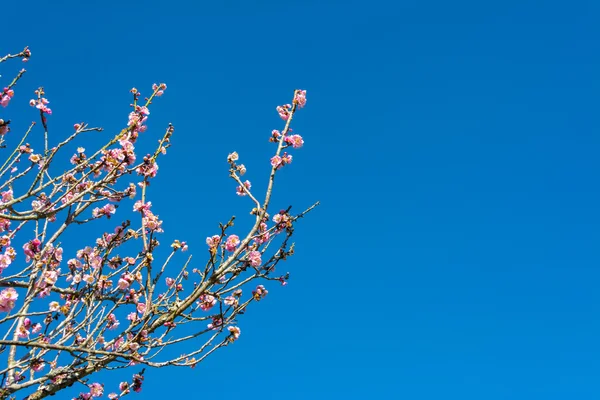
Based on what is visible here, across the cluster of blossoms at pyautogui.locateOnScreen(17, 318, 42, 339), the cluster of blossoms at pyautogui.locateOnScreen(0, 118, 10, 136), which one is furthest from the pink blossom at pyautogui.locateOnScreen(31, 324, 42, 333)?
the cluster of blossoms at pyautogui.locateOnScreen(0, 118, 10, 136)

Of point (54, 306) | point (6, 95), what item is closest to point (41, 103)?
point (6, 95)

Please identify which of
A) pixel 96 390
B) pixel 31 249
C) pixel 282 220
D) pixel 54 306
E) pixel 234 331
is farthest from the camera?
pixel 96 390

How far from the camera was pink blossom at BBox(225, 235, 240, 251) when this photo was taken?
17.0 ft

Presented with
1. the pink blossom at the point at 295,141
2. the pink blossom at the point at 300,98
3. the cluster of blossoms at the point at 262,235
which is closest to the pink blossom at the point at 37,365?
the cluster of blossoms at the point at 262,235

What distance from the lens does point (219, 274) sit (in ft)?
15.7

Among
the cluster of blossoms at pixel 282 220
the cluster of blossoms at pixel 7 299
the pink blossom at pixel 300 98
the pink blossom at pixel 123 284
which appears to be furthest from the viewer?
the pink blossom at pixel 300 98

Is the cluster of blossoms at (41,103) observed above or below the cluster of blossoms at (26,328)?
above

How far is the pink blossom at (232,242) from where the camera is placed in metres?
5.20

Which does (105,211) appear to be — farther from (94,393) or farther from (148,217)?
(94,393)

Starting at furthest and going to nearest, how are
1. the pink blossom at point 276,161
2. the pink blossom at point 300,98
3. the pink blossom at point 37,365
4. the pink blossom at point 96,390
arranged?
the pink blossom at point 300,98 → the pink blossom at point 96,390 → the pink blossom at point 276,161 → the pink blossom at point 37,365

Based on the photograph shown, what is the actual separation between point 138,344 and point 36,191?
1.70 m

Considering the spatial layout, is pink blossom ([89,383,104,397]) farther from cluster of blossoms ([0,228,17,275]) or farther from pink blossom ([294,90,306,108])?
pink blossom ([294,90,306,108])

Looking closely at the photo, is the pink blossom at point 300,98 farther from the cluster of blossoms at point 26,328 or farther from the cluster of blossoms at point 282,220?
the cluster of blossoms at point 26,328

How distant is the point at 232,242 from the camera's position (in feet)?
17.1
